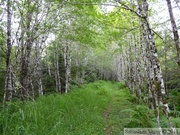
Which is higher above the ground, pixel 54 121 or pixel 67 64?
pixel 67 64

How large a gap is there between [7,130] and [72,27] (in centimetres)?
647

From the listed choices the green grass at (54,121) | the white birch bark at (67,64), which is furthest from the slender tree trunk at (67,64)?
the green grass at (54,121)

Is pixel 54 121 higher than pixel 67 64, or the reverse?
pixel 67 64

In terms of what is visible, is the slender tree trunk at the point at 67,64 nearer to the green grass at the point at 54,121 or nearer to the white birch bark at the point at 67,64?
the white birch bark at the point at 67,64


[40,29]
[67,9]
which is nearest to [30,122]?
[40,29]

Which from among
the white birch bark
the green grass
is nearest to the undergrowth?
the green grass

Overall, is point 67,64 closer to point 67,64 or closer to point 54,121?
point 67,64

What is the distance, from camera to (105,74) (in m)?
45.9

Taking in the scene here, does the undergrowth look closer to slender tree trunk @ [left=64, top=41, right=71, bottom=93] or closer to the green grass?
the green grass

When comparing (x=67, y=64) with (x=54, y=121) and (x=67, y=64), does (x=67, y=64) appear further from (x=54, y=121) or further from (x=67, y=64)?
(x=54, y=121)

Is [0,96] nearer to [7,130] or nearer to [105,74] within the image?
[7,130]

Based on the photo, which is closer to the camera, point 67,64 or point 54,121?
point 54,121

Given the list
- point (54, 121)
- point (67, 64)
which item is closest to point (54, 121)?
point (54, 121)

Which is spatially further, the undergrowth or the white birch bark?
the white birch bark
